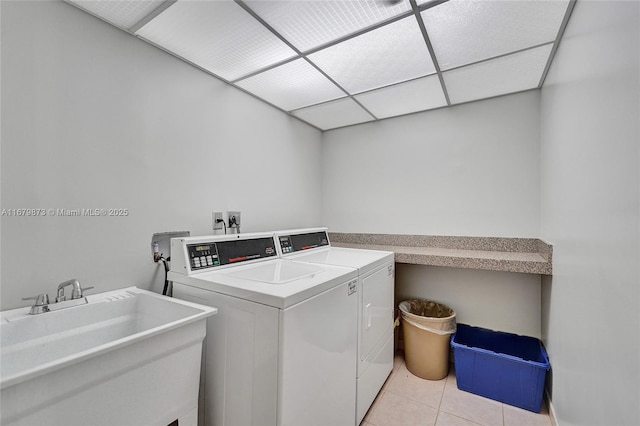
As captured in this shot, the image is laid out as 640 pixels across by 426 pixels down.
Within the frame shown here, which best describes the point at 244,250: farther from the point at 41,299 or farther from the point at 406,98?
the point at 406,98

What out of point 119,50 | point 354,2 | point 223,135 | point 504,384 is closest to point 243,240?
point 223,135

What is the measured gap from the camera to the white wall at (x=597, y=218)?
2.52 feet

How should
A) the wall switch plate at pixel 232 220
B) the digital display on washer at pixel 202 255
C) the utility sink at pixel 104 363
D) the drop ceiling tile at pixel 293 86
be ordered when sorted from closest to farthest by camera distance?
the utility sink at pixel 104 363 → the digital display on washer at pixel 202 255 → the drop ceiling tile at pixel 293 86 → the wall switch plate at pixel 232 220

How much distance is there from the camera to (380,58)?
171cm

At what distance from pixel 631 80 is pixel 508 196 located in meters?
1.64

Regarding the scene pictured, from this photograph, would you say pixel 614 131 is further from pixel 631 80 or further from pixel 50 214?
pixel 50 214

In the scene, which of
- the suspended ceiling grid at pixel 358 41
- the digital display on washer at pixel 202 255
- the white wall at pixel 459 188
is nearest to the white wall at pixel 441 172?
the white wall at pixel 459 188

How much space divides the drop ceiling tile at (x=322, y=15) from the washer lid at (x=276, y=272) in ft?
4.45

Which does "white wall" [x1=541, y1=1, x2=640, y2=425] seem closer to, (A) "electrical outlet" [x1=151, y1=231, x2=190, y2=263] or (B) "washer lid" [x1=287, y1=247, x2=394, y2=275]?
(B) "washer lid" [x1=287, y1=247, x2=394, y2=275]

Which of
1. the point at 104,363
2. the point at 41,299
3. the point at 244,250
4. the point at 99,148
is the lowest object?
the point at 104,363

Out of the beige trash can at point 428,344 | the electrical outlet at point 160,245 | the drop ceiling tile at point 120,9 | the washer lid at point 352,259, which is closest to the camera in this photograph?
the drop ceiling tile at point 120,9

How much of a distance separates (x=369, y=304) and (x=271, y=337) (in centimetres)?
81

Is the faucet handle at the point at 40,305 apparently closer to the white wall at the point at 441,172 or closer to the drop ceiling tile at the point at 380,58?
the drop ceiling tile at the point at 380,58

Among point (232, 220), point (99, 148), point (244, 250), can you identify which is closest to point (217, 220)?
point (232, 220)
